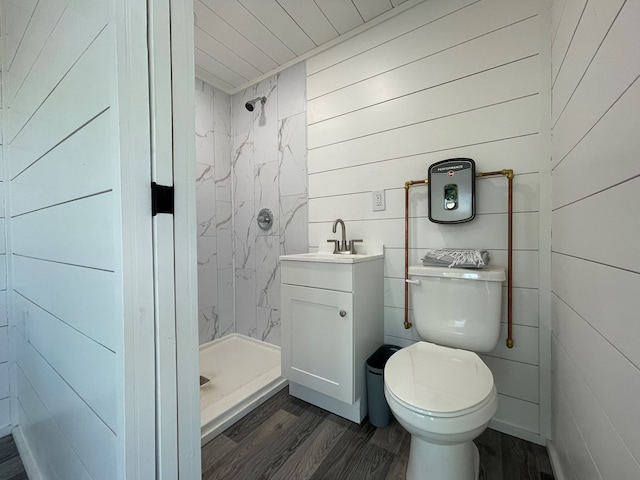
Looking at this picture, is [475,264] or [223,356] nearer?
[475,264]

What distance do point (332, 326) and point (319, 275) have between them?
0.93 ft

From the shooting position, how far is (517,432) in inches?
52.2

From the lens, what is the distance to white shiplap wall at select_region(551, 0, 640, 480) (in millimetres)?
552

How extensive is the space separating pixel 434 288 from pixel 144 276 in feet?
4.04

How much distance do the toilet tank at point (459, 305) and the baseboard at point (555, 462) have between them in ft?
1.57

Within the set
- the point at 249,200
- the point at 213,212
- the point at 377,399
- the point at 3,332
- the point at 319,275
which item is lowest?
the point at 377,399

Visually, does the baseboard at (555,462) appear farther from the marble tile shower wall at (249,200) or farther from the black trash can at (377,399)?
the marble tile shower wall at (249,200)

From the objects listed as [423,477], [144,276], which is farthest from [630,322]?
[144,276]

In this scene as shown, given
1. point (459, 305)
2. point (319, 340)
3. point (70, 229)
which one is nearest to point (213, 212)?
point (319, 340)

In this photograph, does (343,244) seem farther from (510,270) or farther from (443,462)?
(443,462)

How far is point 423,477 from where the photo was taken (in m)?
1.01

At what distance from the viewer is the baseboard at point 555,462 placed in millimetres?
1054

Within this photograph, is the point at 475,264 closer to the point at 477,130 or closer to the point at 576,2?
the point at 477,130

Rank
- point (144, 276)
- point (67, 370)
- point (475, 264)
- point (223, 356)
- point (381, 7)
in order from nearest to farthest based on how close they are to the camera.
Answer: point (144, 276) < point (67, 370) < point (475, 264) < point (381, 7) < point (223, 356)
